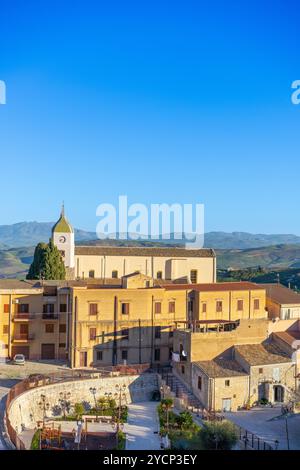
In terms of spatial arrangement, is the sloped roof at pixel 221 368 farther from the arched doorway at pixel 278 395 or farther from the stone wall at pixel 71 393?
the stone wall at pixel 71 393

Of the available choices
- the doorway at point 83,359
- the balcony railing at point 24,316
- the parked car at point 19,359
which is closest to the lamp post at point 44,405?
the parked car at point 19,359

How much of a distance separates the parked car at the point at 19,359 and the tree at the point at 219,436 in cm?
1357

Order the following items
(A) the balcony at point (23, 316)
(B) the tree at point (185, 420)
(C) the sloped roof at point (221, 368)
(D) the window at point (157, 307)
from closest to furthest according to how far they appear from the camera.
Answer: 1. (B) the tree at point (185, 420)
2. (C) the sloped roof at point (221, 368)
3. (A) the balcony at point (23, 316)
4. (D) the window at point (157, 307)

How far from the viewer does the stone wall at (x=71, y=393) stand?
2828 cm

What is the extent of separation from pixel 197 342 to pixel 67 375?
766cm

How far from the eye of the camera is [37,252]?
152ft

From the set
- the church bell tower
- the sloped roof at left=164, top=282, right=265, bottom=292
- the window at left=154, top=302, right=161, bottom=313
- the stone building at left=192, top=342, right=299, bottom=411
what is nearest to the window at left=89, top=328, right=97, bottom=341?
the window at left=154, top=302, right=161, bottom=313

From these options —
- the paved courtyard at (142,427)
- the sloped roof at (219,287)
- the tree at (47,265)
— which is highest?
the tree at (47,265)

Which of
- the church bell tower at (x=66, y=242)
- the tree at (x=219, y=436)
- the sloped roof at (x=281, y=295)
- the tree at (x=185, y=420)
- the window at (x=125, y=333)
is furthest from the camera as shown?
the church bell tower at (x=66, y=242)

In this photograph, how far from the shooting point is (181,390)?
3375cm

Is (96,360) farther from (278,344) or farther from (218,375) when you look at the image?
(278,344)

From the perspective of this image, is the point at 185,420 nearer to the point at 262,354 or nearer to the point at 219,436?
the point at 219,436

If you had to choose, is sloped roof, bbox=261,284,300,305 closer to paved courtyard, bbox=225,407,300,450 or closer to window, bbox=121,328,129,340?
paved courtyard, bbox=225,407,300,450
